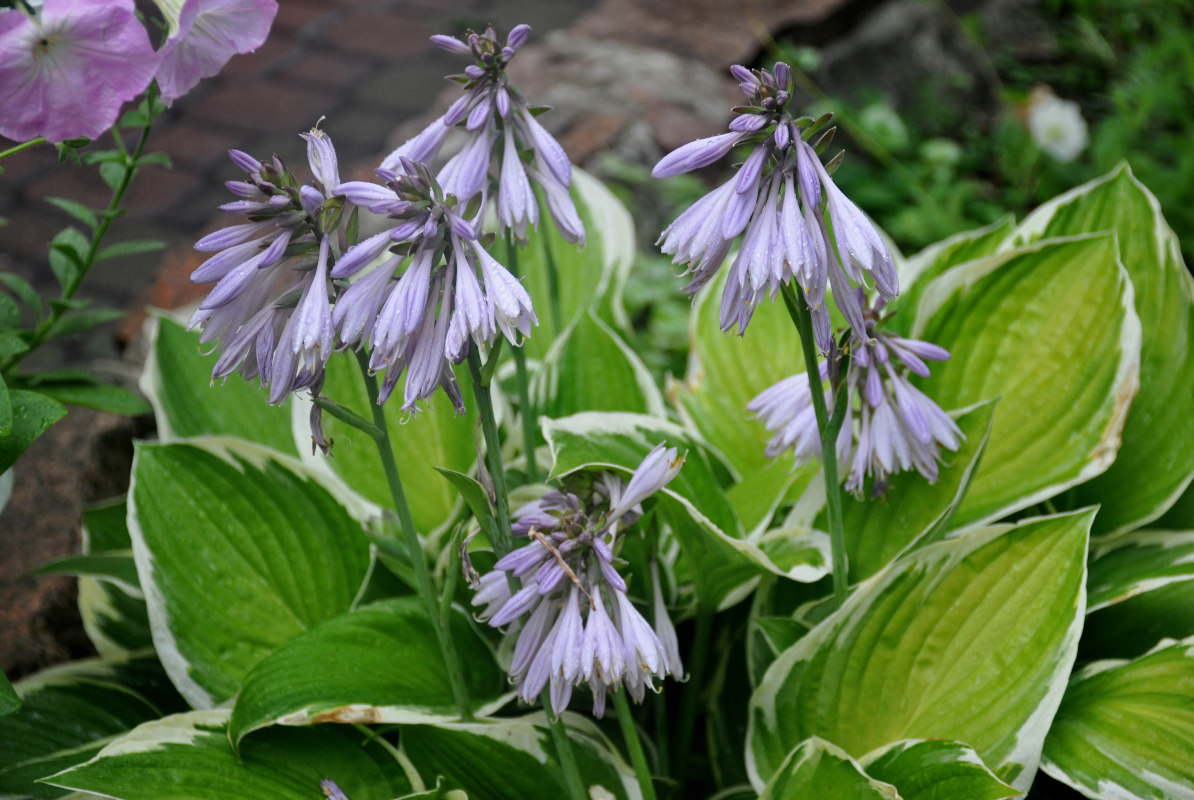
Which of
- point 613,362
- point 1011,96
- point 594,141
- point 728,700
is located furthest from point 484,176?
point 1011,96

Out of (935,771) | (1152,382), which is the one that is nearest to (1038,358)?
(1152,382)

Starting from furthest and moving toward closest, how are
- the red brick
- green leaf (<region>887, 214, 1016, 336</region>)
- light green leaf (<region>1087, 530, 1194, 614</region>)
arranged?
the red brick → green leaf (<region>887, 214, 1016, 336</region>) → light green leaf (<region>1087, 530, 1194, 614</region>)

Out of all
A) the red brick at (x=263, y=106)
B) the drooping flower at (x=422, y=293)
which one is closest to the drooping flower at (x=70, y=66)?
the drooping flower at (x=422, y=293)

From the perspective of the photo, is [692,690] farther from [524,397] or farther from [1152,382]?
[1152,382]

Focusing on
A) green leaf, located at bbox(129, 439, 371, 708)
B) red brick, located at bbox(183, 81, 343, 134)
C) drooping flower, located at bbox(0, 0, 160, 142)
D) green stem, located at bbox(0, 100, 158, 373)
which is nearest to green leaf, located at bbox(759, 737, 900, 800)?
green leaf, located at bbox(129, 439, 371, 708)

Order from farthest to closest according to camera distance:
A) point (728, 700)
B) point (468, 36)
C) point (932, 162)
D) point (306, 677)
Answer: point (932, 162), point (728, 700), point (306, 677), point (468, 36)

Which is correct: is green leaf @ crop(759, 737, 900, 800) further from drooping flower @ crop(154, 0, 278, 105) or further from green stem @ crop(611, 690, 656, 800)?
drooping flower @ crop(154, 0, 278, 105)

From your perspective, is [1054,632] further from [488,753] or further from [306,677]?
[306,677]

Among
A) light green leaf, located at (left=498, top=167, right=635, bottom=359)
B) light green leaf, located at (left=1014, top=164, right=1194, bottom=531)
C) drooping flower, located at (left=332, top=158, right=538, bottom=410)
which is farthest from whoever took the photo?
light green leaf, located at (left=498, top=167, right=635, bottom=359)
